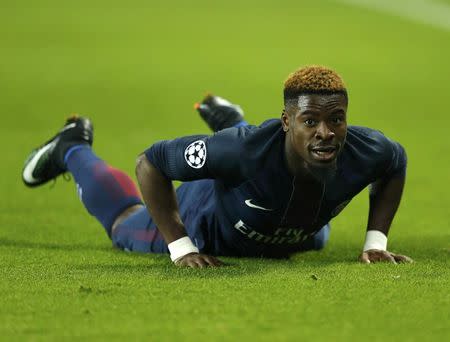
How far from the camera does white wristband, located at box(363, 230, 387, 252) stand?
5652 mm

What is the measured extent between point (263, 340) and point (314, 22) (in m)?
17.1

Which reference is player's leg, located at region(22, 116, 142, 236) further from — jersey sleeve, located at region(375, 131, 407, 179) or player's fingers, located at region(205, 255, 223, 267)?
jersey sleeve, located at region(375, 131, 407, 179)

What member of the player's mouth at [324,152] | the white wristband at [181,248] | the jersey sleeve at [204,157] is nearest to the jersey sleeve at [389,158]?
the player's mouth at [324,152]

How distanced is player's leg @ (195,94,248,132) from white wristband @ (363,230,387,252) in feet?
5.70

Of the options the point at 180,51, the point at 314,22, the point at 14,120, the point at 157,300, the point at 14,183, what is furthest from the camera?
the point at 314,22

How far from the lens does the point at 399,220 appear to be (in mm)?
7566

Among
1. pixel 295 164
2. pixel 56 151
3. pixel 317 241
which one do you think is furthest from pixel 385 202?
pixel 56 151

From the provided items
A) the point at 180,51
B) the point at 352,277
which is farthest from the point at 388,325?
the point at 180,51

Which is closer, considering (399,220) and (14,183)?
(399,220)

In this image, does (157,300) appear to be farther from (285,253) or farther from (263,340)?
(285,253)

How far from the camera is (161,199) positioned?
5.57 metres

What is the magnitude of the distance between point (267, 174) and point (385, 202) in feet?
2.59

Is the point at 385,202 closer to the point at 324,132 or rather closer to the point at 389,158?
the point at 389,158

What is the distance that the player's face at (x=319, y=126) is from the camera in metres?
4.98
